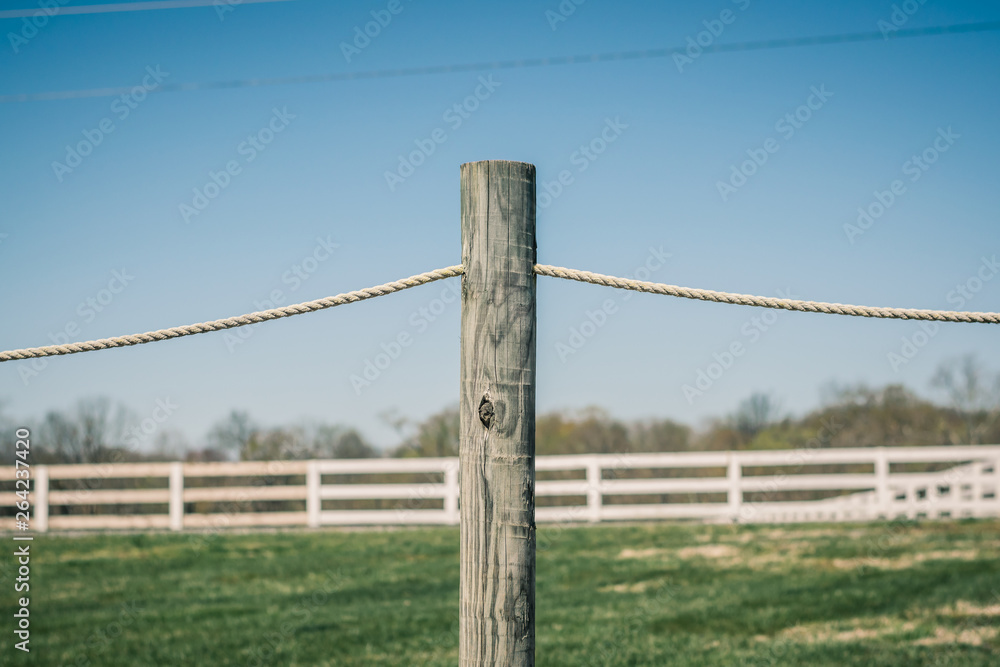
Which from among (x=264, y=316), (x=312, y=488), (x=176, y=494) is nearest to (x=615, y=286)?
(x=264, y=316)

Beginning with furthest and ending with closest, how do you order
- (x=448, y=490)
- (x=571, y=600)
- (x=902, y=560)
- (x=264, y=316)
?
(x=448, y=490)
(x=902, y=560)
(x=571, y=600)
(x=264, y=316)

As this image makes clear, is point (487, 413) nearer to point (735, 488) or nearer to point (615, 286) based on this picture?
point (615, 286)

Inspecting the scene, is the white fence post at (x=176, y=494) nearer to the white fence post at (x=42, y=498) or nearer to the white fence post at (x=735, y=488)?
the white fence post at (x=42, y=498)

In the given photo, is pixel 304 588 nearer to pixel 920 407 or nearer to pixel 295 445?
pixel 295 445

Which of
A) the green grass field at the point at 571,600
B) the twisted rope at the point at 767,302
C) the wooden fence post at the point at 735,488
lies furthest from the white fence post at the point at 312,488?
the twisted rope at the point at 767,302

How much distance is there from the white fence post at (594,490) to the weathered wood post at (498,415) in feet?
36.6

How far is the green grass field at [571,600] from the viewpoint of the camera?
4426 mm

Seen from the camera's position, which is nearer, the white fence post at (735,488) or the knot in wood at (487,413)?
the knot in wood at (487,413)

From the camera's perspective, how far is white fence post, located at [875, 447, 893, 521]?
12305mm

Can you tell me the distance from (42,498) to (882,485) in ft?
46.0

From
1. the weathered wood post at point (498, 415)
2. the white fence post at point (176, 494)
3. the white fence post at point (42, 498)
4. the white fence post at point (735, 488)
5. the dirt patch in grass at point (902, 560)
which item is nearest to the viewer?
the weathered wood post at point (498, 415)

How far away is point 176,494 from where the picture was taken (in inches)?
484

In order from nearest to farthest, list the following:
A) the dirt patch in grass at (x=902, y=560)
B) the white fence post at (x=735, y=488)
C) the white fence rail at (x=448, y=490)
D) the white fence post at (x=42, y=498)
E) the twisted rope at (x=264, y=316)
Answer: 1. the twisted rope at (x=264, y=316)
2. the dirt patch in grass at (x=902, y=560)
3. the white fence post at (x=42, y=498)
4. the white fence rail at (x=448, y=490)
5. the white fence post at (x=735, y=488)

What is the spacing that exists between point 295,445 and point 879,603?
15047 mm
